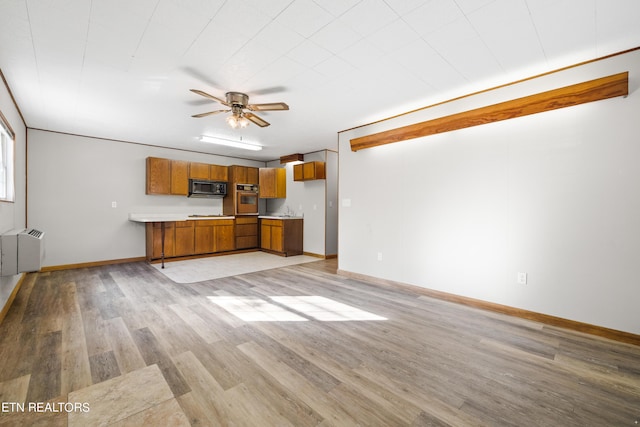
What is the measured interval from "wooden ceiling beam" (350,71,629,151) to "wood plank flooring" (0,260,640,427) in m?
2.17

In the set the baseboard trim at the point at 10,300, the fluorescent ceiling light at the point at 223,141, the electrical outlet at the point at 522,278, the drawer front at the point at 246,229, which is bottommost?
the baseboard trim at the point at 10,300

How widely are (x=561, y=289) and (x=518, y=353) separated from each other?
1.02 metres

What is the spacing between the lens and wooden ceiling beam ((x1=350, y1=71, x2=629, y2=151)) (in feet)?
8.01

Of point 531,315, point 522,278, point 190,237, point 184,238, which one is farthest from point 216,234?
point 531,315

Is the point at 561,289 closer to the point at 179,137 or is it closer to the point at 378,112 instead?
the point at 378,112

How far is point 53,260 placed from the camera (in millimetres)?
4945

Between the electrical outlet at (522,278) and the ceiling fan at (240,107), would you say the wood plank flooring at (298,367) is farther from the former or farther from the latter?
the ceiling fan at (240,107)

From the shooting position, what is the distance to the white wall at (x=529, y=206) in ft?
8.08

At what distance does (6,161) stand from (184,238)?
2.92 meters

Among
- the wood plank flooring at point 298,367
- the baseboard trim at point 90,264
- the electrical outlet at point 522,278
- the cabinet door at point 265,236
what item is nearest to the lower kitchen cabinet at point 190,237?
the baseboard trim at point 90,264

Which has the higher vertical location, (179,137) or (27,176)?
(179,137)

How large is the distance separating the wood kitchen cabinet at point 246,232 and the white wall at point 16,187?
3706mm

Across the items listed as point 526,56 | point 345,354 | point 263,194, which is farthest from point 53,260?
point 526,56

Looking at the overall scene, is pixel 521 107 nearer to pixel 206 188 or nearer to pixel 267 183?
pixel 267 183
